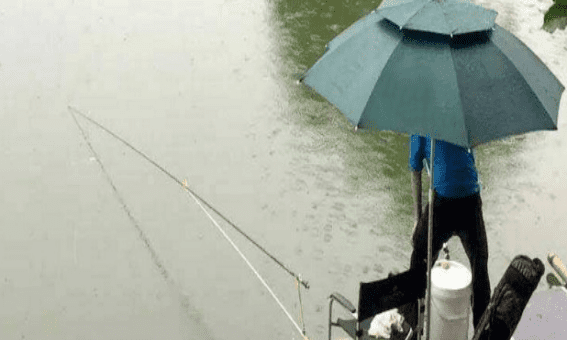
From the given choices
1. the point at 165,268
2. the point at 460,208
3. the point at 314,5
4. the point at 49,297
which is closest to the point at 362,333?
the point at 460,208

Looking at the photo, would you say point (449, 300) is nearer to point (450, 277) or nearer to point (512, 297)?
point (450, 277)

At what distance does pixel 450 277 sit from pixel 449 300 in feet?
0.37

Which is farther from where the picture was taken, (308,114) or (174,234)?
(308,114)

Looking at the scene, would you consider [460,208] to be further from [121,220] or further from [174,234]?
[121,220]

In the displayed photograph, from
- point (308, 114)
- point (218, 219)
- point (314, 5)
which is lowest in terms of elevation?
Result: point (218, 219)

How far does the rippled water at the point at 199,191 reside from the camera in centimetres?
404

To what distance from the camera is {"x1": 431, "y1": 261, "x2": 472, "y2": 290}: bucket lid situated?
3.05m

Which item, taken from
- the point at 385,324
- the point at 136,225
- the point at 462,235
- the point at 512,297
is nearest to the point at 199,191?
the point at 136,225

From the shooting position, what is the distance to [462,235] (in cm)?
319

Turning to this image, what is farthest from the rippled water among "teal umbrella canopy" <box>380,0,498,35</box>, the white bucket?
"teal umbrella canopy" <box>380,0,498,35</box>

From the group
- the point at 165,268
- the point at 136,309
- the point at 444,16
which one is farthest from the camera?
the point at 165,268

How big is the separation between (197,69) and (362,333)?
14.9 ft

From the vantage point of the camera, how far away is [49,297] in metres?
4.11

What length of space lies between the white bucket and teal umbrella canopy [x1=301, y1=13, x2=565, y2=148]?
0.99 m
